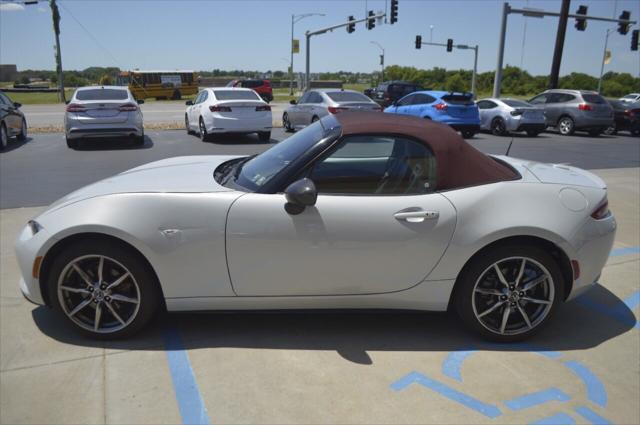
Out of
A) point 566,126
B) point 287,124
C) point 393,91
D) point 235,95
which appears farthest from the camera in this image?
point 393,91

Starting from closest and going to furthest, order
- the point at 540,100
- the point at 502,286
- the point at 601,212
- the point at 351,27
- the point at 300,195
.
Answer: the point at 300,195
the point at 502,286
the point at 601,212
the point at 540,100
the point at 351,27

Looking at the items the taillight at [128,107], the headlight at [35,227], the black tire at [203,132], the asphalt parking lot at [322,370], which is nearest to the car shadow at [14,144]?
the taillight at [128,107]

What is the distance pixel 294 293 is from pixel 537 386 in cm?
157

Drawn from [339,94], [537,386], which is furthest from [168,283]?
[339,94]

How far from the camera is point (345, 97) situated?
15.2 metres

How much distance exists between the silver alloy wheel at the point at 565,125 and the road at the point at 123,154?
100cm

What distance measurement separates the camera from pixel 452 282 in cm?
340

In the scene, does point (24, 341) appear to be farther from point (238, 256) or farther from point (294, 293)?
point (294, 293)

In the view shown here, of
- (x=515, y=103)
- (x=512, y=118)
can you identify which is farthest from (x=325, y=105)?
(x=515, y=103)

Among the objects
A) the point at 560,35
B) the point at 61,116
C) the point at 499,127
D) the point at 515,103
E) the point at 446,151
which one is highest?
the point at 560,35

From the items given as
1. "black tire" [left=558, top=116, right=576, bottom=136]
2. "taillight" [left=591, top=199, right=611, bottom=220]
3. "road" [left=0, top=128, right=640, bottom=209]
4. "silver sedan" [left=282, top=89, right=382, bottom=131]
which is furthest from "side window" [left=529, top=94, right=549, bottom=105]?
"taillight" [left=591, top=199, right=611, bottom=220]

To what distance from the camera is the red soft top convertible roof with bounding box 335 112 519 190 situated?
3.43 metres

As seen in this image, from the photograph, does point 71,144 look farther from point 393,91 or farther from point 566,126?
point 393,91

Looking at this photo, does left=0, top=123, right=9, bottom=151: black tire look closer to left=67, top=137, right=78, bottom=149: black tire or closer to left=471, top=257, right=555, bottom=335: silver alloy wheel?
left=67, top=137, right=78, bottom=149: black tire
